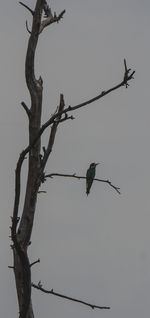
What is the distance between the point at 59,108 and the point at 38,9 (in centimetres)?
215

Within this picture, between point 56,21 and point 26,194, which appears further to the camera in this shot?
point 56,21

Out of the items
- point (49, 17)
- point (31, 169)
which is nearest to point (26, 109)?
point (31, 169)

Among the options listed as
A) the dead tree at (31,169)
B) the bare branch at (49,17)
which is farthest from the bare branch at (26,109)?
the bare branch at (49,17)

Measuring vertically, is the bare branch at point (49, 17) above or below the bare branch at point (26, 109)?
above

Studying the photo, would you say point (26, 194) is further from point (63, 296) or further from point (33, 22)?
point (33, 22)

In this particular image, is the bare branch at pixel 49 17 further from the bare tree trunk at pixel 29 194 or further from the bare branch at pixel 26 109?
the bare branch at pixel 26 109

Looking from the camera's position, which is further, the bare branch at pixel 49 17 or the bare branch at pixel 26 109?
the bare branch at pixel 49 17

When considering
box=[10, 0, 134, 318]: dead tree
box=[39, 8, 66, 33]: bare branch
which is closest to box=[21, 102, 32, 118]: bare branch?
box=[10, 0, 134, 318]: dead tree

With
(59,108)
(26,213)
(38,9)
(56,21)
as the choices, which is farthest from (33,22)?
(26,213)

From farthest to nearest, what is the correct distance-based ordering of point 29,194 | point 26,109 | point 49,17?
point 49,17 → point 29,194 → point 26,109

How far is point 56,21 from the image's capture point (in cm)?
1158

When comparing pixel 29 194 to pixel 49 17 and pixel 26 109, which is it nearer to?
pixel 26 109

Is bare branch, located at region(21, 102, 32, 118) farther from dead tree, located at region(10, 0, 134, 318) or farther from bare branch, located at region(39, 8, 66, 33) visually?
bare branch, located at region(39, 8, 66, 33)

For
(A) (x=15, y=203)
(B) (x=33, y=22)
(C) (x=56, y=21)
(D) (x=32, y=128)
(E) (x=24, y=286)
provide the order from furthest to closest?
(C) (x=56, y=21) → (B) (x=33, y=22) → (D) (x=32, y=128) → (E) (x=24, y=286) → (A) (x=15, y=203)
